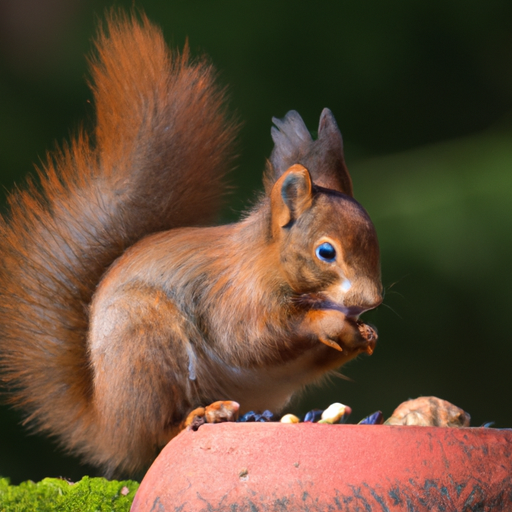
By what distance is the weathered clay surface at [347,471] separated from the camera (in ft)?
2.24

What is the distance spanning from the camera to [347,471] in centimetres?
69

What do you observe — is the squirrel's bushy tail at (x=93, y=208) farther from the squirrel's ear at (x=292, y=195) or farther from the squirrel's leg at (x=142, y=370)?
the squirrel's ear at (x=292, y=195)

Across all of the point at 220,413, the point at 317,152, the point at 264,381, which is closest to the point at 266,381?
the point at 264,381

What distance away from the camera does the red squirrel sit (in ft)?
3.09

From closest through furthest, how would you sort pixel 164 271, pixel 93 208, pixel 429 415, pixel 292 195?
pixel 429 415 < pixel 292 195 < pixel 164 271 < pixel 93 208

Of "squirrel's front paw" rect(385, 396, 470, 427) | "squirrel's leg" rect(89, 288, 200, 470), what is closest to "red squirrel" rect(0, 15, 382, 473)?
"squirrel's leg" rect(89, 288, 200, 470)

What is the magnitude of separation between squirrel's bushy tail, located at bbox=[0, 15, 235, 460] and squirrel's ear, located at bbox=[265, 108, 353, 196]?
20 centimetres

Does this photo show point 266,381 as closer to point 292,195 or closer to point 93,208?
point 292,195

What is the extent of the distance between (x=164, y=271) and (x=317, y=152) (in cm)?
28

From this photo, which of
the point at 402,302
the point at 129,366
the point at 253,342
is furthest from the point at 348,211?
the point at 402,302

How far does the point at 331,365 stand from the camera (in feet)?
3.46

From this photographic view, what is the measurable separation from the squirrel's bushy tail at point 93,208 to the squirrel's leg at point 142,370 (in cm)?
14

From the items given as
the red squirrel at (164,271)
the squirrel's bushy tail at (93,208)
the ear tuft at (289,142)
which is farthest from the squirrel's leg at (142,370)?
the ear tuft at (289,142)

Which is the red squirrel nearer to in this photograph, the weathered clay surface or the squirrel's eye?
the squirrel's eye
